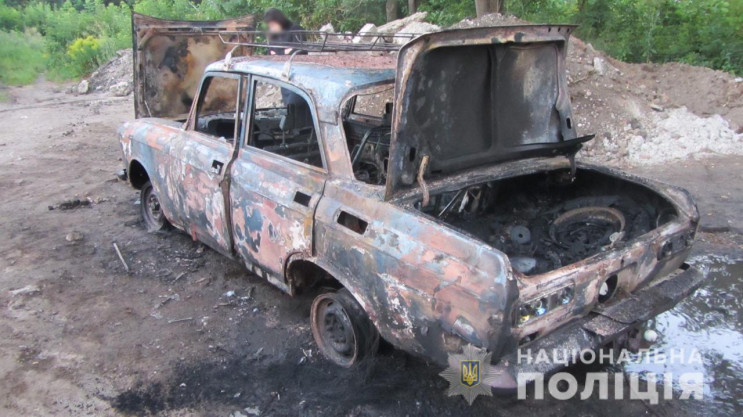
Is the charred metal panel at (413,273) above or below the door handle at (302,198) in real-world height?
below

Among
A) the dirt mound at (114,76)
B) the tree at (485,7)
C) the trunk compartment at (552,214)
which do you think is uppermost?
the tree at (485,7)

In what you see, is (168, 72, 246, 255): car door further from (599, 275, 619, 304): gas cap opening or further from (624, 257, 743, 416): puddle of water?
(624, 257, 743, 416): puddle of water

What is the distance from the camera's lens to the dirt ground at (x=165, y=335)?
3078 mm

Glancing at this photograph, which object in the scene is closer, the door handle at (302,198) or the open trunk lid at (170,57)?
the door handle at (302,198)

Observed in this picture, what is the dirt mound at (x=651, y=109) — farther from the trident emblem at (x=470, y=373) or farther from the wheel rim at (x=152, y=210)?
Answer: the trident emblem at (x=470, y=373)

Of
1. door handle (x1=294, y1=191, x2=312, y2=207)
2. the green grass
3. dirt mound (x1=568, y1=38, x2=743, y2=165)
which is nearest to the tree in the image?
dirt mound (x1=568, y1=38, x2=743, y2=165)

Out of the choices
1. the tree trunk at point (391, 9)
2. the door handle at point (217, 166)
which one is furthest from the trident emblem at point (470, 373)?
the tree trunk at point (391, 9)

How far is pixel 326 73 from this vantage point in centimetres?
333

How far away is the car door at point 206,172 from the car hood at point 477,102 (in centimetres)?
144

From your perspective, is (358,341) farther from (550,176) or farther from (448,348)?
(550,176)

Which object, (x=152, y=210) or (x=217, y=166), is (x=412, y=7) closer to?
(x=152, y=210)

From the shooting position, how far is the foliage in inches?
396

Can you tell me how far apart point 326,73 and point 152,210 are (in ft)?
9.59

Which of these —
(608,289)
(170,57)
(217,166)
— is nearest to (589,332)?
(608,289)
